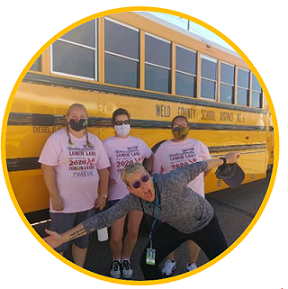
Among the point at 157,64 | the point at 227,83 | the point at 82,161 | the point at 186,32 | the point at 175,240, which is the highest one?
the point at 186,32

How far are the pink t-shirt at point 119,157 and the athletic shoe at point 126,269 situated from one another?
546mm

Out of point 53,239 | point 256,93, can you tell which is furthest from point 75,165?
point 256,93

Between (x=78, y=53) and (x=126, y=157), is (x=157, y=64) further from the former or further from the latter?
(x=126, y=157)

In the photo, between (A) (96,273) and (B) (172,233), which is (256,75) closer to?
(B) (172,233)

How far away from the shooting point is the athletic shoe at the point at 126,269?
1.87 m

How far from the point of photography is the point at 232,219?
2043 mm

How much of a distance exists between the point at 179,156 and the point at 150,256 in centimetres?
79

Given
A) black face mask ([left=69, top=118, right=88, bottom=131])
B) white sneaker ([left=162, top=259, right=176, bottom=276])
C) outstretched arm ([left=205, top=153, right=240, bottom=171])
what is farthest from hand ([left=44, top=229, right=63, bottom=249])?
outstretched arm ([left=205, top=153, right=240, bottom=171])

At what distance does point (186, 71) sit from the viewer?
1.97 m

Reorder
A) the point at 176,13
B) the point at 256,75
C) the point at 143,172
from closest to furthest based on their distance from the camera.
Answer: the point at 143,172
the point at 176,13
the point at 256,75

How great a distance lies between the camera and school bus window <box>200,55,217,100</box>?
2.02m

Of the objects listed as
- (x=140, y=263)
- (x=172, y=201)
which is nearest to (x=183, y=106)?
(x=172, y=201)

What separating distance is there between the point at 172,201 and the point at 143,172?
30cm

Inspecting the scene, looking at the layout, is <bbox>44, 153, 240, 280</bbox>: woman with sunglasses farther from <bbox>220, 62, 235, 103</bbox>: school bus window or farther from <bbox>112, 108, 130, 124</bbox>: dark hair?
<bbox>220, 62, 235, 103</bbox>: school bus window
